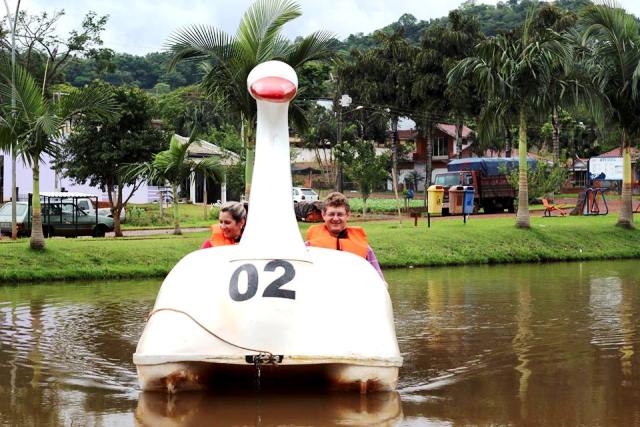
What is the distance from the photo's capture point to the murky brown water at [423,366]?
7.06 m

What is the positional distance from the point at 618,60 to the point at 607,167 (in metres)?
12.8

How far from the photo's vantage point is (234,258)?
24.2ft

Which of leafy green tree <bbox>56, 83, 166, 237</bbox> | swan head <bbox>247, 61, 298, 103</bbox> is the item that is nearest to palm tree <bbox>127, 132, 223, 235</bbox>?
leafy green tree <bbox>56, 83, 166, 237</bbox>

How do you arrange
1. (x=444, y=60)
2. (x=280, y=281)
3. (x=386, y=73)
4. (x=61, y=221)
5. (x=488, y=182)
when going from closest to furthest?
(x=280, y=281) → (x=61, y=221) → (x=488, y=182) → (x=444, y=60) → (x=386, y=73)

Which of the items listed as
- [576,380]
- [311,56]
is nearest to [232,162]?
[311,56]

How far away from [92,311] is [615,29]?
17.4 metres

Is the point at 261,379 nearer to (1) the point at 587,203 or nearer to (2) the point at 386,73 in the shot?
(1) the point at 587,203

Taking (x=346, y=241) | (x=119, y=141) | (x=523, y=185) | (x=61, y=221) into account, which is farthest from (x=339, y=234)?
(x=119, y=141)

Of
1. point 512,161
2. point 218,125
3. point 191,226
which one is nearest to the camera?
point 191,226

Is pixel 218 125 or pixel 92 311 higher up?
pixel 218 125

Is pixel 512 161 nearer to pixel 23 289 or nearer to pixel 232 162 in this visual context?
pixel 232 162

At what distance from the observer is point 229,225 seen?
863 centimetres

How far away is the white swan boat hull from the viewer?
699 cm

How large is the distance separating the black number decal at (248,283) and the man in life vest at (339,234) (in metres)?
1.52
